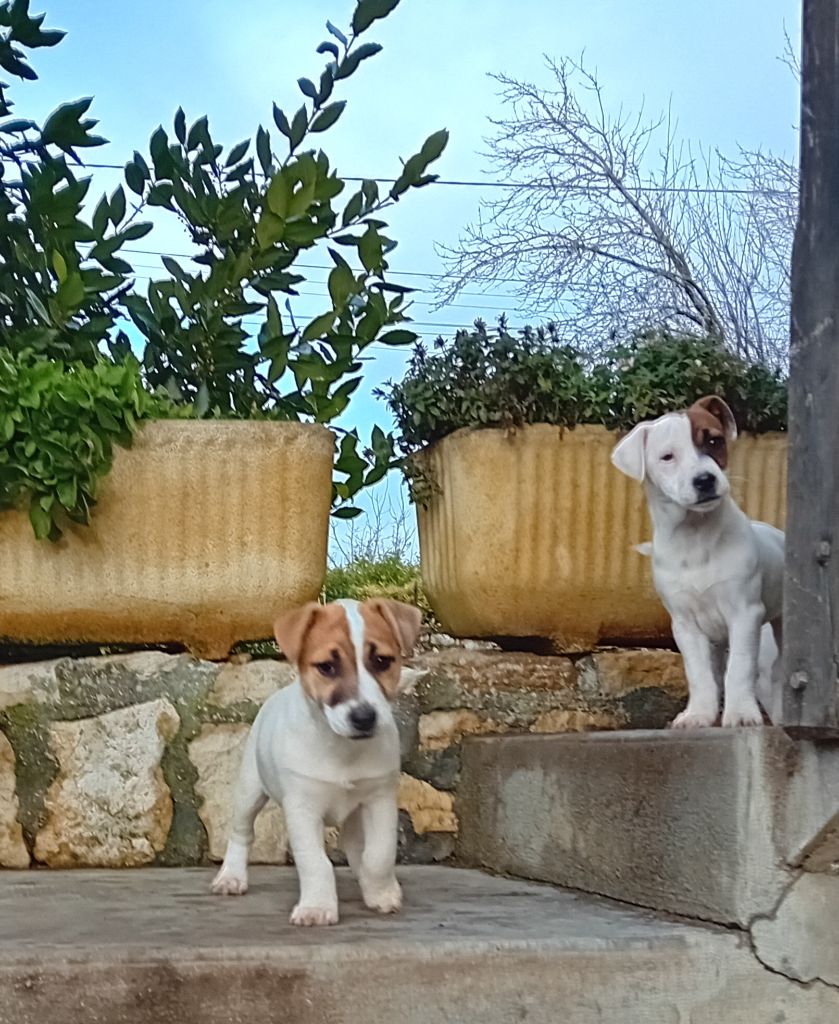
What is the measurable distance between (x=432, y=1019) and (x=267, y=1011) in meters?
0.23

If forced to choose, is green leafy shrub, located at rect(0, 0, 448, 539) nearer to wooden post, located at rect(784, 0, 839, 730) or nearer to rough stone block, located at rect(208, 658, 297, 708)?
rough stone block, located at rect(208, 658, 297, 708)

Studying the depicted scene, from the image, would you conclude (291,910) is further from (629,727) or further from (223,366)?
(223,366)

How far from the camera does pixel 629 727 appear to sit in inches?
111

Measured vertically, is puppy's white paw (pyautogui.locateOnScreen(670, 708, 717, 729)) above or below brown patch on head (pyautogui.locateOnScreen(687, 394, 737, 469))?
below

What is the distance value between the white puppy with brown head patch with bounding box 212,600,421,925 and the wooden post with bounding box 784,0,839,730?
0.65 m

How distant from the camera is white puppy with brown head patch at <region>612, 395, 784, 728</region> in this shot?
216 cm

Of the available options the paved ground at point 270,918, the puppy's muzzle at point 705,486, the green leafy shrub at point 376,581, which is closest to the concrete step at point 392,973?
the paved ground at point 270,918

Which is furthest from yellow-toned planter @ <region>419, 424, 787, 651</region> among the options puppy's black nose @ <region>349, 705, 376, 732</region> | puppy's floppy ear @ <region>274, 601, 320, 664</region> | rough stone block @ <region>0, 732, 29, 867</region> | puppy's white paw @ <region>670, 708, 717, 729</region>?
rough stone block @ <region>0, 732, 29, 867</region>

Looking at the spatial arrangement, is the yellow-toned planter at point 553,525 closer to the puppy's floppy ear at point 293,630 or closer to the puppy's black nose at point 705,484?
the puppy's black nose at point 705,484

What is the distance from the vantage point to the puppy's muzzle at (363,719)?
6.30 ft

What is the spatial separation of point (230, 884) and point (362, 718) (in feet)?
1.85

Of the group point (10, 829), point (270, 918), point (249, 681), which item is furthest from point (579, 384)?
point (10, 829)

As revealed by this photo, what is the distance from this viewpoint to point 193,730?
277 centimetres

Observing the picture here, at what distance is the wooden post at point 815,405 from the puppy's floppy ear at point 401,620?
0.65m
